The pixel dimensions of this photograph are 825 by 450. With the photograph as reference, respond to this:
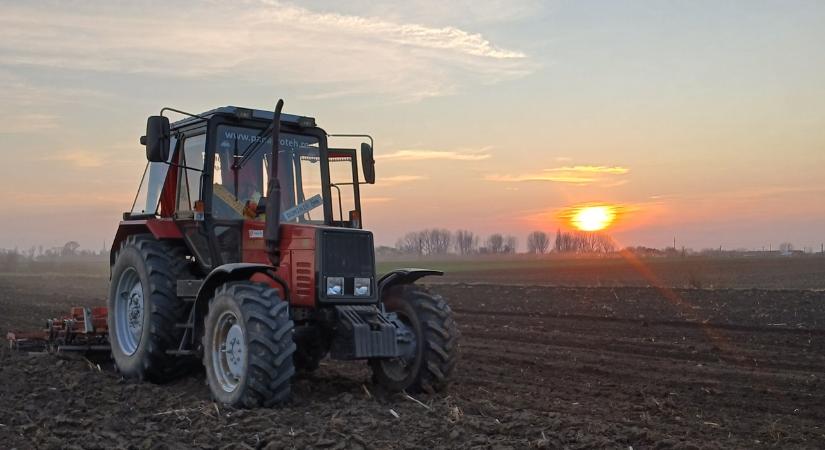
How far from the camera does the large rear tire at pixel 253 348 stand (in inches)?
264

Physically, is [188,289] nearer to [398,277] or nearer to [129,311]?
[129,311]

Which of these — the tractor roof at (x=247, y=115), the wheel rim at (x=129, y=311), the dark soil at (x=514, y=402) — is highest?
the tractor roof at (x=247, y=115)

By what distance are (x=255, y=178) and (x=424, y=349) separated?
8.14 ft

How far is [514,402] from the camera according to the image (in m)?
7.80

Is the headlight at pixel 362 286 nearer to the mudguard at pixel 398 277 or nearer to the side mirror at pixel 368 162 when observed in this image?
the mudguard at pixel 398 277

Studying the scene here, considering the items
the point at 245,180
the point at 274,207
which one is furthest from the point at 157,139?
the point at 274,207

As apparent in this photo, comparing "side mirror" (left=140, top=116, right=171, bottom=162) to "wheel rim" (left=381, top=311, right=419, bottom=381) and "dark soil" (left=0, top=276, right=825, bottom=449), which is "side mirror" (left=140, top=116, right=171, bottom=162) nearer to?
"dark soil" (left=0, top=276, right=825, bottom=449)

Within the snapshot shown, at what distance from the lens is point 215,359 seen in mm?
7355

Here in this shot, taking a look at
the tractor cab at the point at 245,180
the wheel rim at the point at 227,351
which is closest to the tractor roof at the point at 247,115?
the tractor cab at the point at 245,180

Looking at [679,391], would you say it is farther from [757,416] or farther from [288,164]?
[288,164]

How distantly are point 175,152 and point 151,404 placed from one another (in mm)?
2884

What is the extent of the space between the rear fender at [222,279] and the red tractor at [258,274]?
0.02m

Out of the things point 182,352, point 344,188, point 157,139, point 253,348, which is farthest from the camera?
point 344,188

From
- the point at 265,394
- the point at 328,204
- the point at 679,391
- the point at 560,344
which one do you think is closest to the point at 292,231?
the point at 328,204
